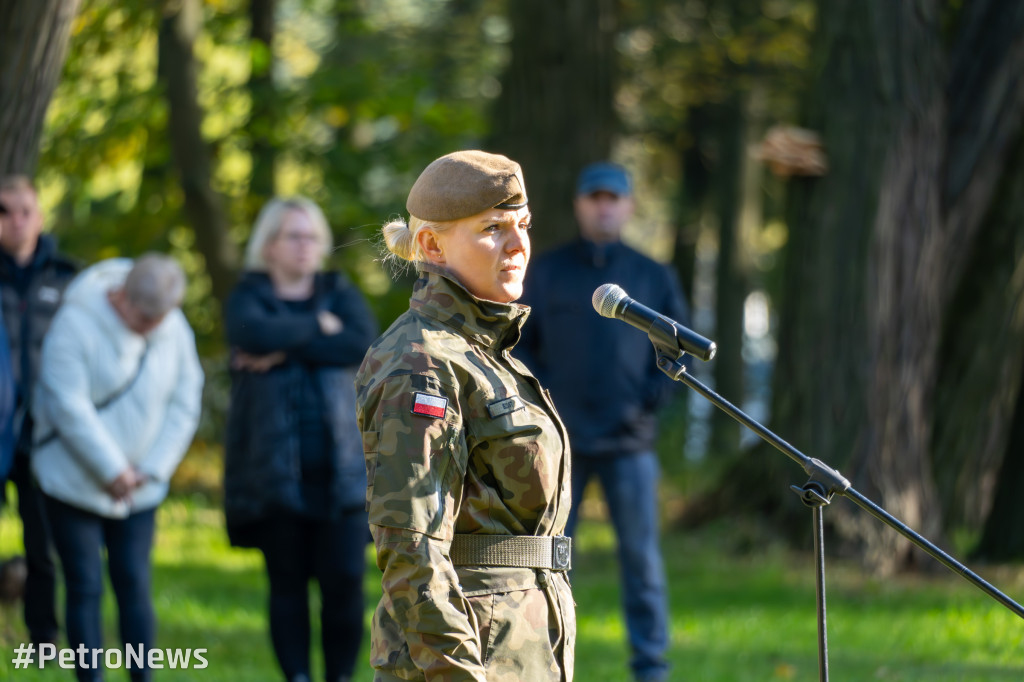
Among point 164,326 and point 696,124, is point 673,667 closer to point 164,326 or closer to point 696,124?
point 164,326

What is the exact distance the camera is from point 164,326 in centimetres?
580

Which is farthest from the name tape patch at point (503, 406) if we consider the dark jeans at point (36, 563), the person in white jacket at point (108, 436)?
the dark jeans at point (36, 563)

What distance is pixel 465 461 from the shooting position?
9.02 ft

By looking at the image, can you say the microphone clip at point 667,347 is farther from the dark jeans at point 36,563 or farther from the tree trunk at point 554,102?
the tree trunk at point 554,102

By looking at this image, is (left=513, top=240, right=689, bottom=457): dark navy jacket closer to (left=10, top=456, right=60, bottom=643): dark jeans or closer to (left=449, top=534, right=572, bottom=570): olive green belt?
(left=10, top=456, right=60, bottom=643): dark jeans

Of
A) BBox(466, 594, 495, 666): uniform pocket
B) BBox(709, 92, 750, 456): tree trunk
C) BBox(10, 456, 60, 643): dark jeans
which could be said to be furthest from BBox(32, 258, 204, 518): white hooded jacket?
BBox(709, 92, 750, 456): tree trunk

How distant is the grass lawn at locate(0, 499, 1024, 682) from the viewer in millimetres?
6480

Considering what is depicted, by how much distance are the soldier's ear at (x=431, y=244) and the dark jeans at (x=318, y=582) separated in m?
2.86

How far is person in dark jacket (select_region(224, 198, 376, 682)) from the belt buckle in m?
2.69

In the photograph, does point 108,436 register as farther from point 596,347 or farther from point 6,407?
point 596,347

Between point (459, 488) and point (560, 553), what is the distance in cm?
32

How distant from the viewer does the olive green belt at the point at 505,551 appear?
2787 mm

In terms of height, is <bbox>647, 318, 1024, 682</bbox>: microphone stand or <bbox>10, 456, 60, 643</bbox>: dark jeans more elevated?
<bbox>647, 318, 1024, 682</bbox>: microphone stand

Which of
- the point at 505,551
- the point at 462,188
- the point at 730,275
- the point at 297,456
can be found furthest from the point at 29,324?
the point at 730,275
